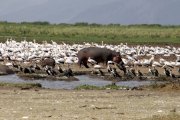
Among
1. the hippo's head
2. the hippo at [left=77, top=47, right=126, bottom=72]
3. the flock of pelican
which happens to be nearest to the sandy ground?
the hippo's head

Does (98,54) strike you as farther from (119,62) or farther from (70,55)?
(70,55)

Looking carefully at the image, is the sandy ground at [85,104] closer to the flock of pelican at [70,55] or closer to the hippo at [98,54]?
the flock of pelican at [70,55]

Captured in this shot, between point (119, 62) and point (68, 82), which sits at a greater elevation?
point (119, 62)

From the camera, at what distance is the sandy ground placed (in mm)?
15656

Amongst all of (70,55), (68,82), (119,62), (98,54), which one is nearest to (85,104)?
(68,82)

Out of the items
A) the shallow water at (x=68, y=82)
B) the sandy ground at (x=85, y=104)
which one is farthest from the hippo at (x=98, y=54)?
the sandy ground at (x=85, y=104)

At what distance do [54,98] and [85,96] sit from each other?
57.6 inches

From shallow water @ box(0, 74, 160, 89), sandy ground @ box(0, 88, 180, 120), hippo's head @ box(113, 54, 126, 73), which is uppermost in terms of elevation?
sandy ground @ box(0, 88, 180, 120)

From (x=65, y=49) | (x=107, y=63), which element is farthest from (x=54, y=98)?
(x=65, y=49)

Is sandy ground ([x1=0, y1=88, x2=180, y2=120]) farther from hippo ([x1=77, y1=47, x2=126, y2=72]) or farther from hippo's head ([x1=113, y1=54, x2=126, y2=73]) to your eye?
hippo ([x1=77, y1=47, x2=126, y2=72])

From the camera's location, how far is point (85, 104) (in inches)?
721

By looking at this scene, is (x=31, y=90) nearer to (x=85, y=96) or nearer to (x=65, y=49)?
(x=85, y=96)

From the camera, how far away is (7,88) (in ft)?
77.8

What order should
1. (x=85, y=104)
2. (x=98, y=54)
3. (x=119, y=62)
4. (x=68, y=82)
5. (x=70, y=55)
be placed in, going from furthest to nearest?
(x=70, y=55), (x=98, y=54), (x=119, y=62), (x=68, y=82), (x=85, y=104)
